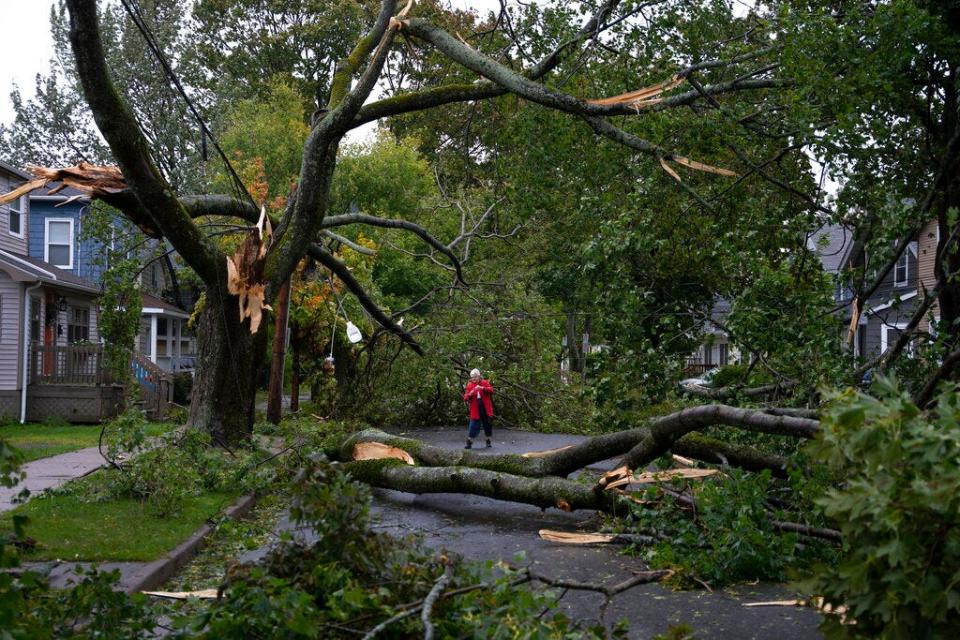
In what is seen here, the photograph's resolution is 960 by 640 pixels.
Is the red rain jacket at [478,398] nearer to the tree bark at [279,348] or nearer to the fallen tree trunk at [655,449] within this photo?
the tree bark at [279,348]

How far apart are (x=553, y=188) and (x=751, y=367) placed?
5.27 meters

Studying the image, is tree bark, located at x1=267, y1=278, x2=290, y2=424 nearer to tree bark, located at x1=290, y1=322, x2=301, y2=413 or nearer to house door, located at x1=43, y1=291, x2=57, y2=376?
tree bark, located at x1=290, y1=322, x2=301, y2=413

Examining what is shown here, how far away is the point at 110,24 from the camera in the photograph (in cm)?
4500

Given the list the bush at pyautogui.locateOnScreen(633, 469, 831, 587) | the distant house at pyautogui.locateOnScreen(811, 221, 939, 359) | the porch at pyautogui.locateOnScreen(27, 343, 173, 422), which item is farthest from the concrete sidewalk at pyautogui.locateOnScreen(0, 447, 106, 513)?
the distant house at pyautogui.locateOnScreen(811, 221, 939, 359)

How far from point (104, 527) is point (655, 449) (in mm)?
4954

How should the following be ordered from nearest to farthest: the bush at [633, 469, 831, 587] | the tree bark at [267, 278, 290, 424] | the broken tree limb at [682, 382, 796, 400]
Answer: the bush at [633, 469, 831, 587] → the broken tree limb at [682, 382, 796, 400] → the tree bark at [267, 278, 290, 424]

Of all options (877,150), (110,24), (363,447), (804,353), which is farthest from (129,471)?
(110,24)

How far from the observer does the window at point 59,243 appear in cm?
3127

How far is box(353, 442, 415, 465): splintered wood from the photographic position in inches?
496

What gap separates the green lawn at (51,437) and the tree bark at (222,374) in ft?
7.16

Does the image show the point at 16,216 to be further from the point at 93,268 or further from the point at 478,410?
the point at 478,410

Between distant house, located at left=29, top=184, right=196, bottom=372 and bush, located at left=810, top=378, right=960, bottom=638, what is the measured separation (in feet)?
67.3

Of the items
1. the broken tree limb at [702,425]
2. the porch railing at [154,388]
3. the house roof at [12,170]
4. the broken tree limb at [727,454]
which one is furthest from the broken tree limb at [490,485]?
the house roof at [12,170]

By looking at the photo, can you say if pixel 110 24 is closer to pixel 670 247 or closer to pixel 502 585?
pixel 670 247
